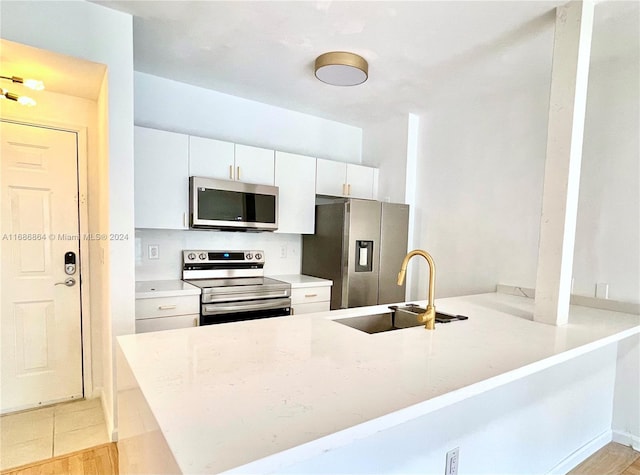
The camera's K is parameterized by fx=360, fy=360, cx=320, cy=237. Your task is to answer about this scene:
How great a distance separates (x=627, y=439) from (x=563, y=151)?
75.9 inches

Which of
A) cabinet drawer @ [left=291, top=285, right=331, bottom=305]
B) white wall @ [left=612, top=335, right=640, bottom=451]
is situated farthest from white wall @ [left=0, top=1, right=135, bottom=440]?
white wall @ [left=612, top=335, right=640, bottom=451]

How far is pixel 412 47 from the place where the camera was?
2.30m

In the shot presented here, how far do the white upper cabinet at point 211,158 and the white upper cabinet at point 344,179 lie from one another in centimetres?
89

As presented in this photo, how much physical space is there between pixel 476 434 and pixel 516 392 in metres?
0.32

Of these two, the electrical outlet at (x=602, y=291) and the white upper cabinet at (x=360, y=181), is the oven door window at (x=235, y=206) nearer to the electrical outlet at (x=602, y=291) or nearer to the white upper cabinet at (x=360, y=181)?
the white upper cabinet at (x=360, y=181)

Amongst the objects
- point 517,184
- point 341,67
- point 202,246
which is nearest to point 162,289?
point 202,246

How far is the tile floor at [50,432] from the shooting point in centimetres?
209

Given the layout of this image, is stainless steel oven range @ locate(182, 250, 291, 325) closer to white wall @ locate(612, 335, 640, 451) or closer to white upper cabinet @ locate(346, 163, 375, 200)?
white upper cabinet @ locate(346, 163, 375, 200)

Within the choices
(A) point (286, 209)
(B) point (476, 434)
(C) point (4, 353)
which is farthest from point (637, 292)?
(C) point (4, 353)

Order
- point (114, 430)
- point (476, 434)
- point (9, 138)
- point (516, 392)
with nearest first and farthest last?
point (476, 434)
point (516, 392)
point (114, 430)
point (9, 138)

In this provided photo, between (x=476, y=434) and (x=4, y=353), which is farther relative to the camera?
(x=4, y=353)

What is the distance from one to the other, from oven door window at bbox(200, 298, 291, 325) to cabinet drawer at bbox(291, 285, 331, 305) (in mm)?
103

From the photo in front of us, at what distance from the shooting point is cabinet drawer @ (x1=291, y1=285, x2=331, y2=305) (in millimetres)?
3098

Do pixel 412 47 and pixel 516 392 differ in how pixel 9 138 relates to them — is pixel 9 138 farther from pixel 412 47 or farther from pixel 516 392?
pixel 516 392
